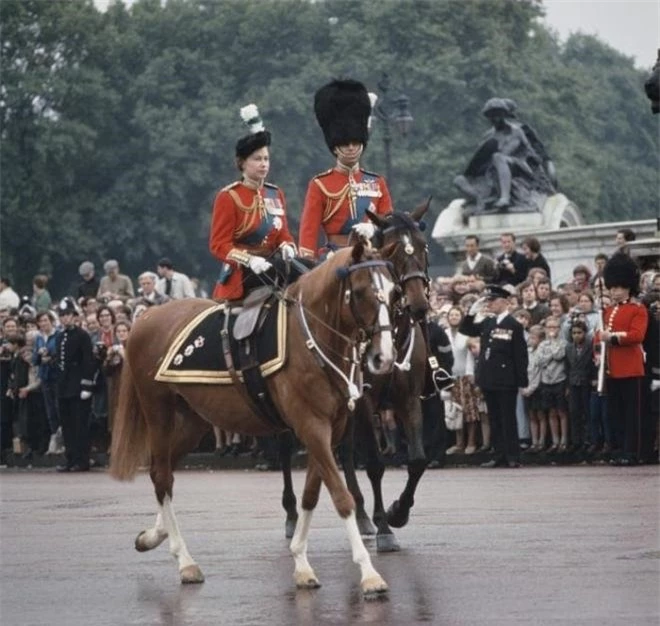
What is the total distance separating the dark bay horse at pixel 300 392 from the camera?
14.0 m

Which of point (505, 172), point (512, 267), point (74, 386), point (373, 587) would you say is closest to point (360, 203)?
point (373, 587)

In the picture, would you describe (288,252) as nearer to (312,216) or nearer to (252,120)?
(252,120)

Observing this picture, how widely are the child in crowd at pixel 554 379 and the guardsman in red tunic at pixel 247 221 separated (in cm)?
1032

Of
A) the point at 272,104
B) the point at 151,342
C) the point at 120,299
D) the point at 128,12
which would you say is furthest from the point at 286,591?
the point at 128,12

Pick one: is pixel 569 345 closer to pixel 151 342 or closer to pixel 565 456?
pixel 565 456

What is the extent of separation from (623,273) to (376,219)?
992 cm

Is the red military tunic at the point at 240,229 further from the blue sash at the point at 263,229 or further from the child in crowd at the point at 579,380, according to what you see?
the child in crowd at the point at 579,380

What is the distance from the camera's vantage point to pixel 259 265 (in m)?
15.4

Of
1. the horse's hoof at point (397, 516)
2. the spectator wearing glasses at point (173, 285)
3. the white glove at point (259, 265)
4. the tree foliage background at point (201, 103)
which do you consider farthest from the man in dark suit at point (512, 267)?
the tree foliage background at point (201, 103)

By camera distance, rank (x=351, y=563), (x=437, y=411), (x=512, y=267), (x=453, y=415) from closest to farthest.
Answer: (x=351, y=563) < (x=437, y=411) < (x=453, y=415) < (x=512, y=267)

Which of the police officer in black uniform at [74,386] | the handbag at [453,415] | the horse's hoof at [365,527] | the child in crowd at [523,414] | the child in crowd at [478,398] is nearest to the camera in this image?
the horse's hoof at [365,527]

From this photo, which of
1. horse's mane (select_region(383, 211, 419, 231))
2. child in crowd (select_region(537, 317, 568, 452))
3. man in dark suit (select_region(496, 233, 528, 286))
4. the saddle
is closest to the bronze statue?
horse's mane (select_region(383, 211, 419, 231))

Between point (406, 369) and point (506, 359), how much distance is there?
9.77 metres

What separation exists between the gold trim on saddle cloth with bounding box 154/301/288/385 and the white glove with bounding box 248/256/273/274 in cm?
35
